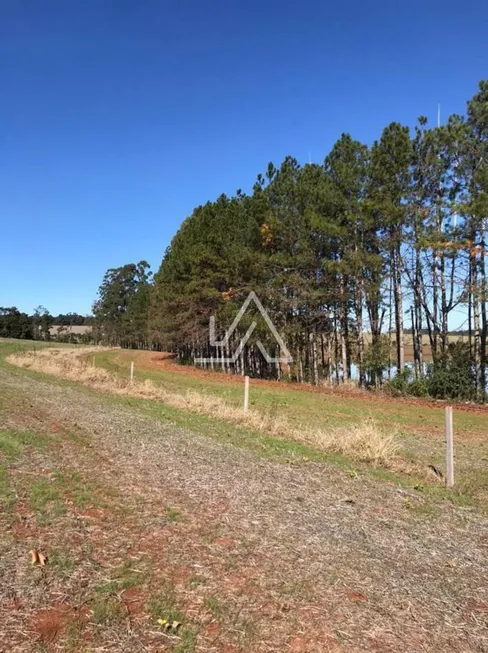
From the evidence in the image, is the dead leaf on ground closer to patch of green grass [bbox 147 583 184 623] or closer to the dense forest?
patch of green grass [bbox 147 583 184 623]

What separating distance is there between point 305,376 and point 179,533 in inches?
983

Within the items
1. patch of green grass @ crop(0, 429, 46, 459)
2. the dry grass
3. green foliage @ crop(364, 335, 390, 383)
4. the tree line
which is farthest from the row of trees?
the tree line

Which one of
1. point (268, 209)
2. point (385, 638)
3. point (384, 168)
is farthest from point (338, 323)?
point (385, 638)

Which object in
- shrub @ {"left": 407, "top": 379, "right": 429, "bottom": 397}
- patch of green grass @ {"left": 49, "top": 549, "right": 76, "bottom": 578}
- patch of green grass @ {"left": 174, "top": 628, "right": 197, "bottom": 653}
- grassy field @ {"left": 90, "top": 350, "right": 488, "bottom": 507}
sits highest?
patch of green grass @ {"left": 49, "top": 549, "right": 76, "bottom": 578}

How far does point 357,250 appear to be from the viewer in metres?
21.4

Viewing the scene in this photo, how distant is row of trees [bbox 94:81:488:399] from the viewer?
1984 centimetres

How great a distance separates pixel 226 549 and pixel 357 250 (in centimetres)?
1878

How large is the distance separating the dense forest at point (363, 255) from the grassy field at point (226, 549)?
13639 millimetres

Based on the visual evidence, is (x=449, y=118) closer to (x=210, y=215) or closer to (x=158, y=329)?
(x=210, y=215)

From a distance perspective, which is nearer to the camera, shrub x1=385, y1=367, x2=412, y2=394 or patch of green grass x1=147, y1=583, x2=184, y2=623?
patch of green grass x1=147, y1=583, x2=184, y2=623

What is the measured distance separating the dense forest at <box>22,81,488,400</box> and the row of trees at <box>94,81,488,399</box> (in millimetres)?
60

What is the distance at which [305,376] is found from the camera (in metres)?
28.9

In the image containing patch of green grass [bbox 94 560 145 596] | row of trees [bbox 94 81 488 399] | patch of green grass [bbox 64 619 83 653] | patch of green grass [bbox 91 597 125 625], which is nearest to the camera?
patch of green grass [bbox 64 619 83 653]

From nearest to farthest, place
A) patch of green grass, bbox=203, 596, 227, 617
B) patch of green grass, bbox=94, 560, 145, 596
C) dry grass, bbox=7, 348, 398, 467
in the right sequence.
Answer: patch of green grass, bbox=203, 596, 227, 617 < patch of green grass, bbox=94, 560, 145, 596 < dry grass, bbox=7, 348, 398, 467
